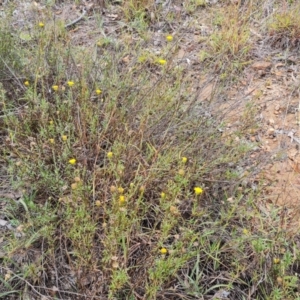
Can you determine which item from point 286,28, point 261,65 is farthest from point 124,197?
point 286,28

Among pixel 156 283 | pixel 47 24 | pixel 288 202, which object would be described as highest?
pixel 47 24

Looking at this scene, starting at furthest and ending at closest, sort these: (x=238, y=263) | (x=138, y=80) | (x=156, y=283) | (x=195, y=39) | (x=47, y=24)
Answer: (x=195, y=39), (x=47, y=24), (x=138, y=80), (x=238, y=263), (x=156, y=283)

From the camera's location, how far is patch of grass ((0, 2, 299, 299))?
81.4 inches

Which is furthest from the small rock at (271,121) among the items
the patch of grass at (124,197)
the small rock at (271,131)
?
the patch of grass at (124,197)

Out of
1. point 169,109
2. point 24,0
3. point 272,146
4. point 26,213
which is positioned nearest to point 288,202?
point 272,146

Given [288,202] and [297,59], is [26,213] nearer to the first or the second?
[288,202]

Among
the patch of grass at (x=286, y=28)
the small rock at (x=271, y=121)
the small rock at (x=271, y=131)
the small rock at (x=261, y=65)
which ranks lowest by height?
the small rock at (x=271, y=131)

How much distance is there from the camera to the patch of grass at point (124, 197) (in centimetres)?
207

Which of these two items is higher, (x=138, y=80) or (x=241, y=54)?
(x=138, y=80)

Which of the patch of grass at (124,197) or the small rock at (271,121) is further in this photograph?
the small rock at (271,121)

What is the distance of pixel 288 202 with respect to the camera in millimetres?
2580

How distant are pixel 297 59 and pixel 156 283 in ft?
7.99

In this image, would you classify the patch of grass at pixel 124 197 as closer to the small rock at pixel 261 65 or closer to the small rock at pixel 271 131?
the small rock at pixel 271 131

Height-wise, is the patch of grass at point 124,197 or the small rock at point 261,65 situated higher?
the patch of grass at point 124,197
